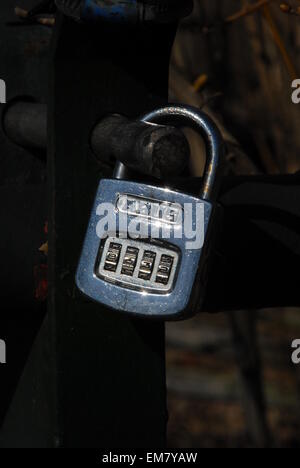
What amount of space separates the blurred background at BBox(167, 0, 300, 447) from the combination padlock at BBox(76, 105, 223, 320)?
697 mm

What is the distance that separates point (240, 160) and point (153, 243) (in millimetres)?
1061

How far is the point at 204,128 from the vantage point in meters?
1.58

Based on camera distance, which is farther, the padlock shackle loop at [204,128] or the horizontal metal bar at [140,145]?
the padlock shackle loop at [204,128]

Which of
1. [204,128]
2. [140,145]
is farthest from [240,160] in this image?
[140,145]

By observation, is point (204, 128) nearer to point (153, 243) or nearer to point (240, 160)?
point (153, 243)

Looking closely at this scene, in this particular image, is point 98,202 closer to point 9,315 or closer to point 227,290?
point 227,290

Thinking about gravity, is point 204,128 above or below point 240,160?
above

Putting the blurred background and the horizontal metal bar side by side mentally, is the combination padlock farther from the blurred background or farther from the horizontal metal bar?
the blurred background

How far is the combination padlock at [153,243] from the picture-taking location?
1.52 metres

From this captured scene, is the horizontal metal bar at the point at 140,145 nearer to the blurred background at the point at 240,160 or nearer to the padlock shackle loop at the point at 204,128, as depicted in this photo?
the padlock shackle loop at the point at 204,128

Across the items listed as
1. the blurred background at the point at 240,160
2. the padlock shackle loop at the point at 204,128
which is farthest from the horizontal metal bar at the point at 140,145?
the blurred background at the point at 240,160

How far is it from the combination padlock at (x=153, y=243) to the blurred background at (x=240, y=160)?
0.70 m

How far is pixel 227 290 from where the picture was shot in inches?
70.1

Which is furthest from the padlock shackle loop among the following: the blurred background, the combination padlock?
the blurred background
